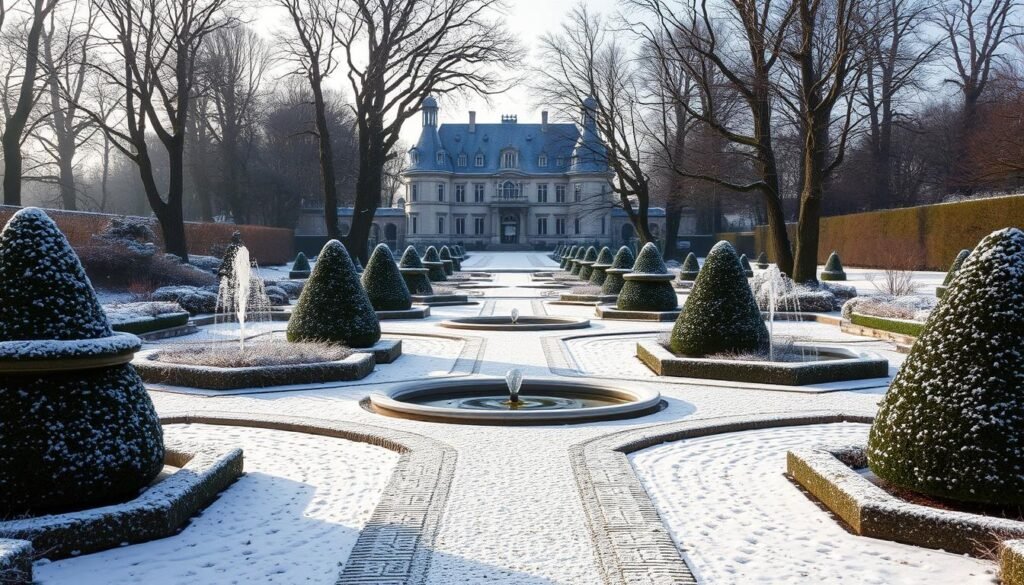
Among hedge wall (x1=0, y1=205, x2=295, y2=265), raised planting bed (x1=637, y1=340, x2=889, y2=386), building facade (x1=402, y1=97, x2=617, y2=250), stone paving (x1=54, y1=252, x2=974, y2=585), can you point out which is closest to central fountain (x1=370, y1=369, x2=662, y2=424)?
stone paving (x1=54, y1=252, x2=974, y2=585)

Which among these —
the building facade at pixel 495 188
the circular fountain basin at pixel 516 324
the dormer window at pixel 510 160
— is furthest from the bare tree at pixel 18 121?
the dormer window at pixel 510 160

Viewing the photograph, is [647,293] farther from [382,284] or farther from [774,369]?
[774,369]

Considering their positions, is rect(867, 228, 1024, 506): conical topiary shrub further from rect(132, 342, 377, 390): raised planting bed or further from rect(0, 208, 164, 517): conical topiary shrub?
rect(132, 342, 377, 390): raised planting bed

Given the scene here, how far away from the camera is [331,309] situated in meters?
12.2

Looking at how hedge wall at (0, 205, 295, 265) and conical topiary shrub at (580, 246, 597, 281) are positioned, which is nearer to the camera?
hedge wall at (0, 205, 295, 265)

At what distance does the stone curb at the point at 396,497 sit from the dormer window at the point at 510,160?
71733 mm

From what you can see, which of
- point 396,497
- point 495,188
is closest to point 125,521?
point 396,497

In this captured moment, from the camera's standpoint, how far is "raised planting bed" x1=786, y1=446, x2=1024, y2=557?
14.7 ft

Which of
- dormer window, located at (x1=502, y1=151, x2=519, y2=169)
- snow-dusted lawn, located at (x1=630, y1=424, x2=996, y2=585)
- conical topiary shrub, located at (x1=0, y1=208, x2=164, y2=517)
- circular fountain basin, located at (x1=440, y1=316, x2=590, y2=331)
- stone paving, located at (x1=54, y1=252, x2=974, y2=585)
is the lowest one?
snow-dusted lawn, located at (x1=630, y1=424, x2=996, y2=585)

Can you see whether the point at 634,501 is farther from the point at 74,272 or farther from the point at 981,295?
the point at 74,272

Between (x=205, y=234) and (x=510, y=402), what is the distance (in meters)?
28.8

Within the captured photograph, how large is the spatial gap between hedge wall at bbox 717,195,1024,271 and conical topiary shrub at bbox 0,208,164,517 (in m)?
21.7

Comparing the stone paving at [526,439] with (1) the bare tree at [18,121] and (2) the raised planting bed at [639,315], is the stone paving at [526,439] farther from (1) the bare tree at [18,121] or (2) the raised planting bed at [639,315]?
(1) the bare tree at [18,121]

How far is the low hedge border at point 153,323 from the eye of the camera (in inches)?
555
